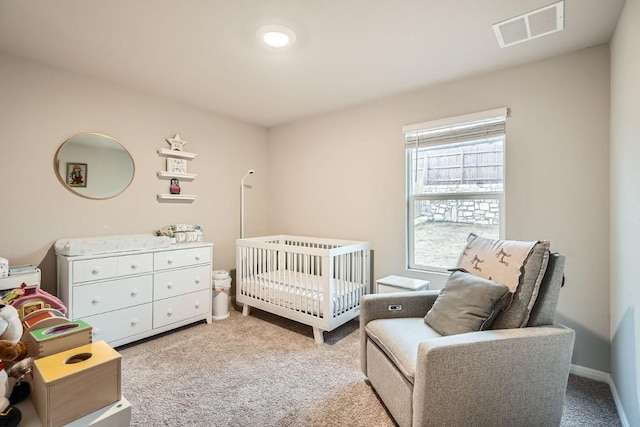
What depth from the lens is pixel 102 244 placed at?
239 cm

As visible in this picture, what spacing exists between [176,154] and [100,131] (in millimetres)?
663

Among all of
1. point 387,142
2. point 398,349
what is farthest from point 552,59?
point 398,349

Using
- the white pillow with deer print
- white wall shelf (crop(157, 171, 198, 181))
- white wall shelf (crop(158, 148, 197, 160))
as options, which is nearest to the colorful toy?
white wall shelf (crop(157, 171, 198, 181))

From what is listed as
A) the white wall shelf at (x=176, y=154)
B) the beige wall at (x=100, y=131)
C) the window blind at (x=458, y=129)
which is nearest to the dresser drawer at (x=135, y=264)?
the beige wall at (x=100, y=131)

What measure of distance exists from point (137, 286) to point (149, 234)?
631 millimetres

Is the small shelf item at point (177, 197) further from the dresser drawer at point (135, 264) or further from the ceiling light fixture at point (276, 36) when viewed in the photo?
the ceiling light fixture at point (276, 36)

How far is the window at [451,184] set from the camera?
98.7 inches

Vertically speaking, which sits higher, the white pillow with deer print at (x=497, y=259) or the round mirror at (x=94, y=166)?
the round mirror at (x=94, y=166)

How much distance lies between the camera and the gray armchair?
132 centimetres

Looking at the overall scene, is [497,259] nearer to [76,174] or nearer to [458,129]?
[458,129]

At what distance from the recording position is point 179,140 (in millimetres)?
3199

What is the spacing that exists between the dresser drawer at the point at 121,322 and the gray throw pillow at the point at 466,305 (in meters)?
2.31

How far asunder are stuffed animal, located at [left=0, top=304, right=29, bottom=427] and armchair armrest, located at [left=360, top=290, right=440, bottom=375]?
1606mm

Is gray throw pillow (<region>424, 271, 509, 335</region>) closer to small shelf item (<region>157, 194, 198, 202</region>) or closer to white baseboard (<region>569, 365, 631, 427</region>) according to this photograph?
white baseboard (<region>569, 365, 631, 427</region>)
